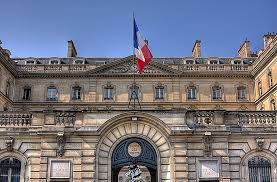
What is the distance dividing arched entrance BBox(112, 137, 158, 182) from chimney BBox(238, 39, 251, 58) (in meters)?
38.2

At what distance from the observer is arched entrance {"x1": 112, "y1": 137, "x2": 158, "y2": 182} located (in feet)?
65.2

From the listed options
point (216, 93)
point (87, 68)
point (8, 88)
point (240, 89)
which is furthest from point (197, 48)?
point (8, 88)

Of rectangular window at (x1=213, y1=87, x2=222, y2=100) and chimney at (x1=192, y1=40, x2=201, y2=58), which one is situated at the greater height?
chimney at (x1=192, y1=40, x2=201, y2=58)


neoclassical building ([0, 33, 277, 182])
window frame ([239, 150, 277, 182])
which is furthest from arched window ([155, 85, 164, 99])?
window frame ([239, 150, 277, 182])

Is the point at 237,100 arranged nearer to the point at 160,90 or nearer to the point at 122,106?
the point at 160,90

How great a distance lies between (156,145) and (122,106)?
2873cm

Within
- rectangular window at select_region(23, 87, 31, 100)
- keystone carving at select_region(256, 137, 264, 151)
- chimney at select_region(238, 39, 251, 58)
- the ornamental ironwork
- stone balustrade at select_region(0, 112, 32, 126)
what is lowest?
the ornamental ironwork

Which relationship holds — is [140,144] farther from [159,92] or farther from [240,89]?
[240,89]

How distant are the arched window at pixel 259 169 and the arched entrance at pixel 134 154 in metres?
4.28

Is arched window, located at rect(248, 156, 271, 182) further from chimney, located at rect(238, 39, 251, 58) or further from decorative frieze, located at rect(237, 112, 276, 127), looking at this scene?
chimney, located at rect(238, 39, 251, 58)

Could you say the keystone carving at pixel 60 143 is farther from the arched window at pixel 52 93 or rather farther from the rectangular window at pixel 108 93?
the arched window at pixel 52 93

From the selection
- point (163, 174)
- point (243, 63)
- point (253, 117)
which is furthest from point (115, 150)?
point (243, 63)

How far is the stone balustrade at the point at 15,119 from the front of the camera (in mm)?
19922

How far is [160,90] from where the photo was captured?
163ft
